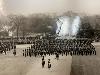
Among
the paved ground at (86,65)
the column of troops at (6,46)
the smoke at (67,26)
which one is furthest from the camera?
the column of troops at (6,46)

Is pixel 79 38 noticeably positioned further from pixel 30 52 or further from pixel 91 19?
pixel 30 52

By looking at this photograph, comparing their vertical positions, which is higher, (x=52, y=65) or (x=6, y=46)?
(x=6, y=46)

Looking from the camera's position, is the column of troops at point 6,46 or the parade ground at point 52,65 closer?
the parade ground at point 52,65

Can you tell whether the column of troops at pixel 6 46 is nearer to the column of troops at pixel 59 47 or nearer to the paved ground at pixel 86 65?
the column of troops at pixel 59 47

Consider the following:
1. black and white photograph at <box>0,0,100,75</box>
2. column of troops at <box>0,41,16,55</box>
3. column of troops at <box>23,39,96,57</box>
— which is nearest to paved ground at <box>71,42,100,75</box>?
black and white photograph at <box>0,0,100,75</box>

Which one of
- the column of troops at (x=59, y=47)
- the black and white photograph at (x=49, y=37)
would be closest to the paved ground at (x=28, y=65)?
the black and white photograph at (x=49, y=37)

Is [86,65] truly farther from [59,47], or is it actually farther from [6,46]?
[6,46]

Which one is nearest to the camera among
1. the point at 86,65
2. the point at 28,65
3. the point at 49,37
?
the point at 86,65

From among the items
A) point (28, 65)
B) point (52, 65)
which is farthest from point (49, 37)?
point (28, 65)
